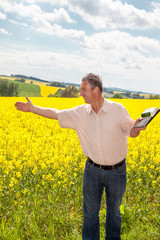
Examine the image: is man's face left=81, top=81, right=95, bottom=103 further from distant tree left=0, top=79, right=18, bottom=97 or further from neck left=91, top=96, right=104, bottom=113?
distant tree left=0, top=79, right=18, bottom=97

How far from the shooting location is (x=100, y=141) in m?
2.66

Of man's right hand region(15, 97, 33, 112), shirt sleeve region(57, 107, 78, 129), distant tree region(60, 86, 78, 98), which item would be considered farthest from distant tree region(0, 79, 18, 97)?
shirt sleeve region(57, 107, 78, 129)

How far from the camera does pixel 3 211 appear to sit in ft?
13.2

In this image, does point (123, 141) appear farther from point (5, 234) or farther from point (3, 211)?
point (3, 211)

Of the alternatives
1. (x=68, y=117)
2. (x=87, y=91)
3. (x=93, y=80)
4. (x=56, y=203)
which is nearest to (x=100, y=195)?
(x=68, y=117)

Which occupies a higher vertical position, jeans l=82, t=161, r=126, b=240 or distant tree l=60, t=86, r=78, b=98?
distant tree l=60, t=86, r=78, b=98

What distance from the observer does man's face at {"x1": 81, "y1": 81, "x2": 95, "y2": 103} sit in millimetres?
2516

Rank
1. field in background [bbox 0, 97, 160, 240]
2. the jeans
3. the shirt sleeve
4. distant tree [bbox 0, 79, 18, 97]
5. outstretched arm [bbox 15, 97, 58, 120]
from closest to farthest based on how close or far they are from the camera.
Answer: the jeans, the shirt sleeve, outstretched arm [bbox 15, 97, 58, 120], field in background [bbox 0, 97, 160, 240], distant tree [bbox 0, 79, 18, 97]

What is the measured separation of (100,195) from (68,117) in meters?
1.05

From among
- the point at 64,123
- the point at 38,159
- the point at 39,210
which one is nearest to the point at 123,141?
the point at 64,123

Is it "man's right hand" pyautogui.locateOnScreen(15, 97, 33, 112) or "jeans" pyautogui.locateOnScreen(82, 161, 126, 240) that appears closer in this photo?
"jeans" pyautogui.locateOnScreen(82, 161, 126, 240)

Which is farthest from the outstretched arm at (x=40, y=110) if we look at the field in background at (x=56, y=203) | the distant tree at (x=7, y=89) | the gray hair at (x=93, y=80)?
the distant tree at (x=7, y=89)

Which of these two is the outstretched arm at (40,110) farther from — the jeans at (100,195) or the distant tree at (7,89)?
the distant tree at (7,89)

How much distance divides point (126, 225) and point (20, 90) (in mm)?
63669
